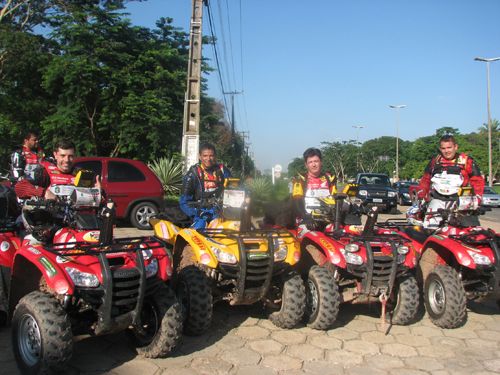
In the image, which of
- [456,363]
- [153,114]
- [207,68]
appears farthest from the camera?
[207,68]

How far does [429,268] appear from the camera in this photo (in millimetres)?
5602

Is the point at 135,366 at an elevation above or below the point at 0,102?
below

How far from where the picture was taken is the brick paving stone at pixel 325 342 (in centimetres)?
445

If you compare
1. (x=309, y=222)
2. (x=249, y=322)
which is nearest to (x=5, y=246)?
(x=249, y=322)

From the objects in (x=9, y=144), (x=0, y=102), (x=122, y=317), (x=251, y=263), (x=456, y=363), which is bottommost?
(x=456, y=363)

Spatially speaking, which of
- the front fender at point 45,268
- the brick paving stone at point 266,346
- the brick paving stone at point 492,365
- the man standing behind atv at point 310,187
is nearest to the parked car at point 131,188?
the man standing behind atv at point 310,187

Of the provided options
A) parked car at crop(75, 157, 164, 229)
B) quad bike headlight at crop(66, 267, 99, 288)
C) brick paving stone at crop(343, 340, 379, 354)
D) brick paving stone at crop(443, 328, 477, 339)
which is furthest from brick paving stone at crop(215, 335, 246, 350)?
parked car at crop(75, 157, 164, 229)

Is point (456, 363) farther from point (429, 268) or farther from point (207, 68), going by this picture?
point (207, 68)

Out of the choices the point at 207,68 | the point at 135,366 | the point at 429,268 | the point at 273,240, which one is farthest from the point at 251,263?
the point at 207,68

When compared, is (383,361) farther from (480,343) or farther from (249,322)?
(249,322)

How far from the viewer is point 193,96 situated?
13.4 meters

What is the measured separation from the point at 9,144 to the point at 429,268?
1921cm

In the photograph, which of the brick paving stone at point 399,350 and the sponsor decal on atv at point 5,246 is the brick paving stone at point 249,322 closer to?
the brick paving stone at point 399,350

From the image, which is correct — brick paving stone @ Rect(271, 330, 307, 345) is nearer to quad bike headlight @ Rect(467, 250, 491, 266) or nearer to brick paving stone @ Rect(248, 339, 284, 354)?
brick paving stone @ Rect(248, 339, 284, 354)
